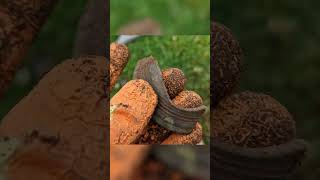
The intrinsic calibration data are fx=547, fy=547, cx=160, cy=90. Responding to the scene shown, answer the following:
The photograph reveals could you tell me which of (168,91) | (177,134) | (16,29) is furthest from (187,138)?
(16,29)

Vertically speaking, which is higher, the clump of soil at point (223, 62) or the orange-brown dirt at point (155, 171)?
the clump of soil at point (223, 62)

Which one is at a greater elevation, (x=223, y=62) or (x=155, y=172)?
(x=223, y=62)

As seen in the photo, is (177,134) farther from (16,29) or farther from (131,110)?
(16,29)

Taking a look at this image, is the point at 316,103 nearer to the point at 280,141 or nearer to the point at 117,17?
the point at 280,141

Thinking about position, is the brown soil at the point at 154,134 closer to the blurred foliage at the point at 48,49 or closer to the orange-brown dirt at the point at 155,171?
the orange-brown dirt at the point at 155,171

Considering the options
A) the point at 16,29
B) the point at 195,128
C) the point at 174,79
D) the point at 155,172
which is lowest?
the point at 155,172

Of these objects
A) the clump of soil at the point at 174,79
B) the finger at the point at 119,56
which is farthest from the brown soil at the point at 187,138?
the finger at the point at 119,56

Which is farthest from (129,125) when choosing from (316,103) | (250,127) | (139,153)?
(316,103)

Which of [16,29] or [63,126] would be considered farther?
[16,29]
